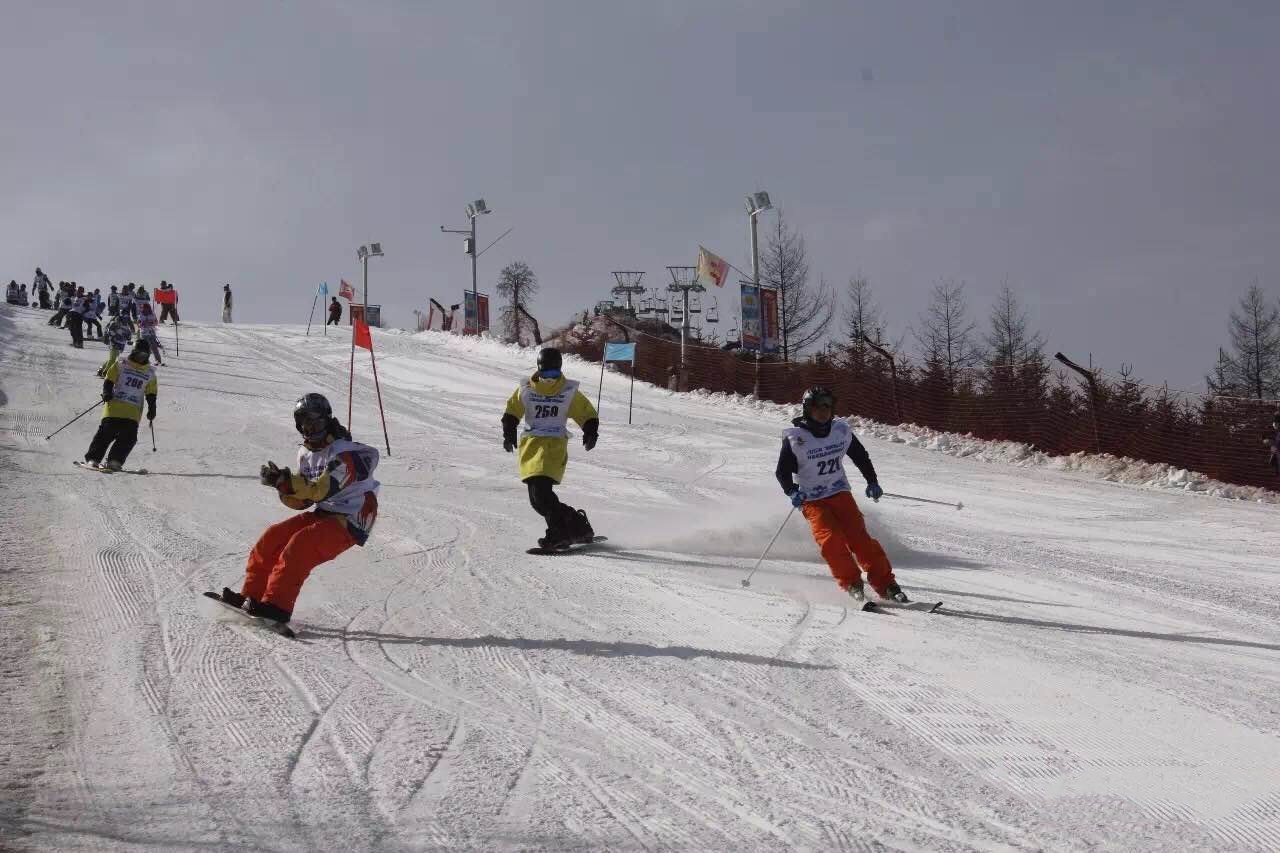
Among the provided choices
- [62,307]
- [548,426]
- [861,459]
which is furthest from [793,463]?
[62,307]

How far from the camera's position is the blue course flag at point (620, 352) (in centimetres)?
2337

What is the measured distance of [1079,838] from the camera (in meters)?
3.48

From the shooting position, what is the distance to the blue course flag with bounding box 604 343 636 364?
23.4 metres

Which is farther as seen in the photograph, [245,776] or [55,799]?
[245,776]

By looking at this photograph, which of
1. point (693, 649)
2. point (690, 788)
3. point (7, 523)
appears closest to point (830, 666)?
point (693, 649)

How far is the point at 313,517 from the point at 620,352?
1733cm

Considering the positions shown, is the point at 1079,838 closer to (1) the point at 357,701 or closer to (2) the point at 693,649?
(2) the point at 693,649

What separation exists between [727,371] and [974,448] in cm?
935

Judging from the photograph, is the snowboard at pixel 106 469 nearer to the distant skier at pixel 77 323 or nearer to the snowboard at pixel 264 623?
the snowboard at pixel 264 623

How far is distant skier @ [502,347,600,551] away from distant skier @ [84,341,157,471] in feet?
24.6

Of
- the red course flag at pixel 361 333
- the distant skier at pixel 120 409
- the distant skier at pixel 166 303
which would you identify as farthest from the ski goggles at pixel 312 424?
the distant skier at pixel 166 303

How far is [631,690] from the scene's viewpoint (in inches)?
203

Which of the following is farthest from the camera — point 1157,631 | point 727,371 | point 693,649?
point 727,371

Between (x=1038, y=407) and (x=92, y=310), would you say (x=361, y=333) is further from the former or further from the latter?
(x=92, y=310)
